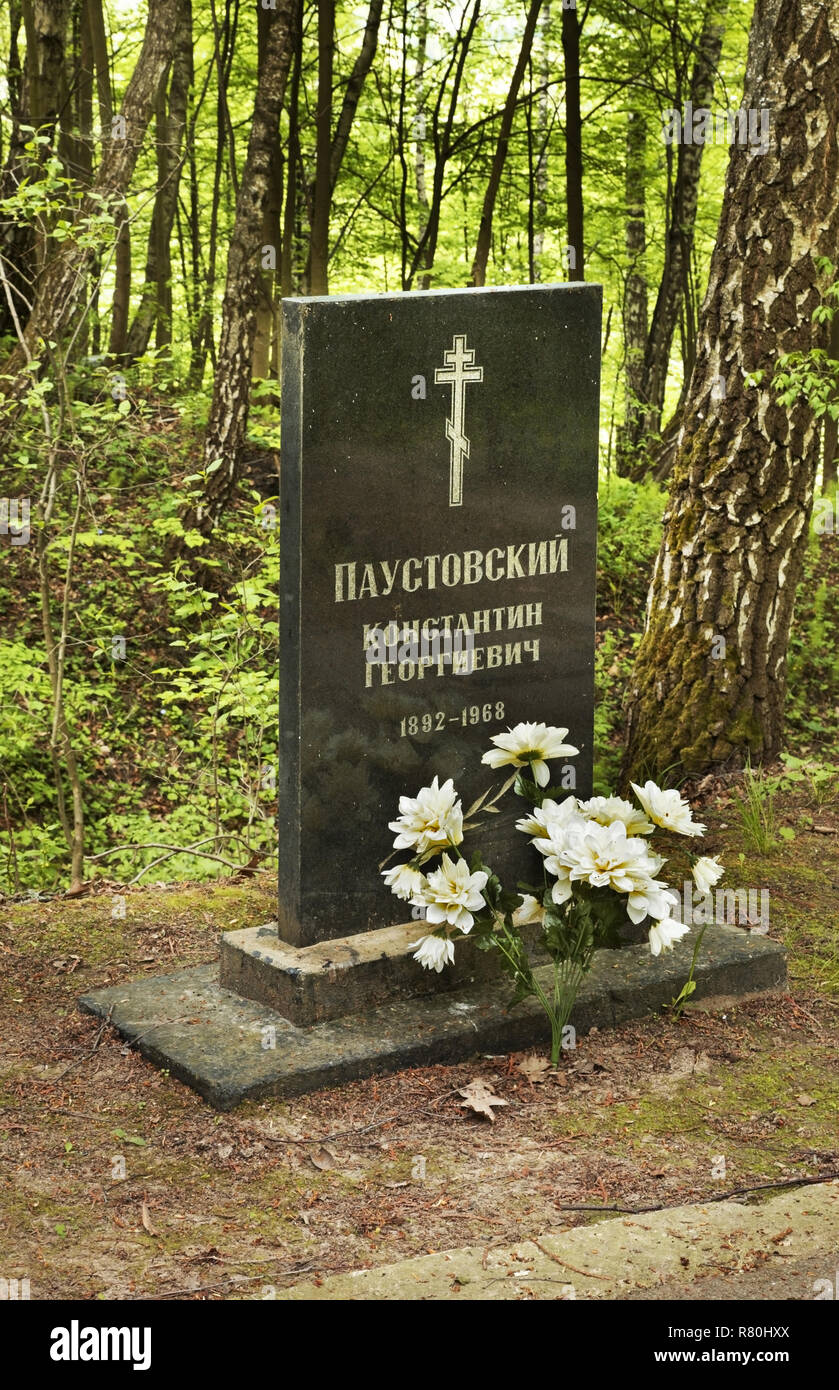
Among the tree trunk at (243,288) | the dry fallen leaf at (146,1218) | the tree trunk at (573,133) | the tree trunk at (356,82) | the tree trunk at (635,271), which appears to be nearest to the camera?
the dry fallen leaf at (146,1218)

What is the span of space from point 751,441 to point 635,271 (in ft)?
36.9

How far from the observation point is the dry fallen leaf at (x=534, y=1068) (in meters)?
4.19

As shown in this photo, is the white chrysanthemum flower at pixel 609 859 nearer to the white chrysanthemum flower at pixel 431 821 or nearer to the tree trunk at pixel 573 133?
the white chrysanthemum flower at pixel 431 821

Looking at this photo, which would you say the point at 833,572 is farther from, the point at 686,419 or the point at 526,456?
the point at 526,456

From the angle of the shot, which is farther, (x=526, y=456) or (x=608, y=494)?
(x=608, y=494)

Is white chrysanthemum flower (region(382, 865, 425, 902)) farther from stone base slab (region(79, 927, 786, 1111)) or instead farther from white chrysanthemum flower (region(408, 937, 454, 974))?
stone base slab (region(79, 927, 786, 1111))

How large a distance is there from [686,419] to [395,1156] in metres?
4.31

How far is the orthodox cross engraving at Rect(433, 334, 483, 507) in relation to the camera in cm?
443

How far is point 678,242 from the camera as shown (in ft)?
47.4

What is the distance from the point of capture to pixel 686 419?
6789 millimetres

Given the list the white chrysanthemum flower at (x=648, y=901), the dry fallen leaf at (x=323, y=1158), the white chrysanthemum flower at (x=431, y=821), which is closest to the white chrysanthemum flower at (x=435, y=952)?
the white chrysanthemum flower at (x=431, y=821)

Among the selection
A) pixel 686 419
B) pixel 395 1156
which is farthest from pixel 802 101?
pixel 395 1156

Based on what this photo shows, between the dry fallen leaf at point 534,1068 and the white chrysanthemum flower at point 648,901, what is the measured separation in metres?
0.58

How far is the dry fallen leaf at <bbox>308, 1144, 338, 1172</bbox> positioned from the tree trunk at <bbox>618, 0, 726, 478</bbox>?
10655mm
